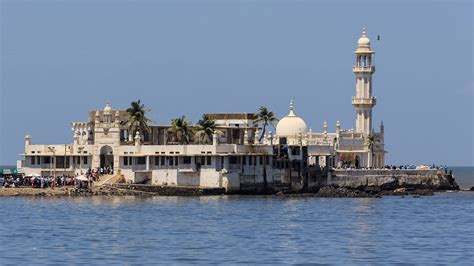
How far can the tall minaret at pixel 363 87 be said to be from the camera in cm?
14338

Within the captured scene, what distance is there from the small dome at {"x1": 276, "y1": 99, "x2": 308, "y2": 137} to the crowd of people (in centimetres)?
2058

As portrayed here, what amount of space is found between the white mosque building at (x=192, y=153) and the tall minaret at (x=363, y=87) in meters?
6.41

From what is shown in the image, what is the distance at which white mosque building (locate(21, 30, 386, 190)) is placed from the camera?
116 meters

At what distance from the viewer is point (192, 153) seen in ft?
378

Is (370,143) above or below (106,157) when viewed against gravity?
above

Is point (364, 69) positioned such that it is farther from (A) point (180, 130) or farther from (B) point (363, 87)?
(A) point (180, 130)

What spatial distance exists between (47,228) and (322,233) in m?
16.4

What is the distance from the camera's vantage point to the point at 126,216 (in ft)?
296

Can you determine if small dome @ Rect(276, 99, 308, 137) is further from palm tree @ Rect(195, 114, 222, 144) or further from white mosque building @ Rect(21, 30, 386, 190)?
palm tree @ Rect(195, 114, 222, 144)

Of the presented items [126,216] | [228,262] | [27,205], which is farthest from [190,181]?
[228,262]

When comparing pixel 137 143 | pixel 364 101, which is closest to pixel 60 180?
pixel 137 143

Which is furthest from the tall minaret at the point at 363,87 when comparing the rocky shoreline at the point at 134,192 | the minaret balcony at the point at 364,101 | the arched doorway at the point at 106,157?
the arched doorway at the point at 106,157

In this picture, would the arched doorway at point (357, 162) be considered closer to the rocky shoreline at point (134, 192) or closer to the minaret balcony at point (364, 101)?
the minaret balcony at point (364, 101)

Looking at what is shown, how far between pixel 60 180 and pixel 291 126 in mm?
26532
